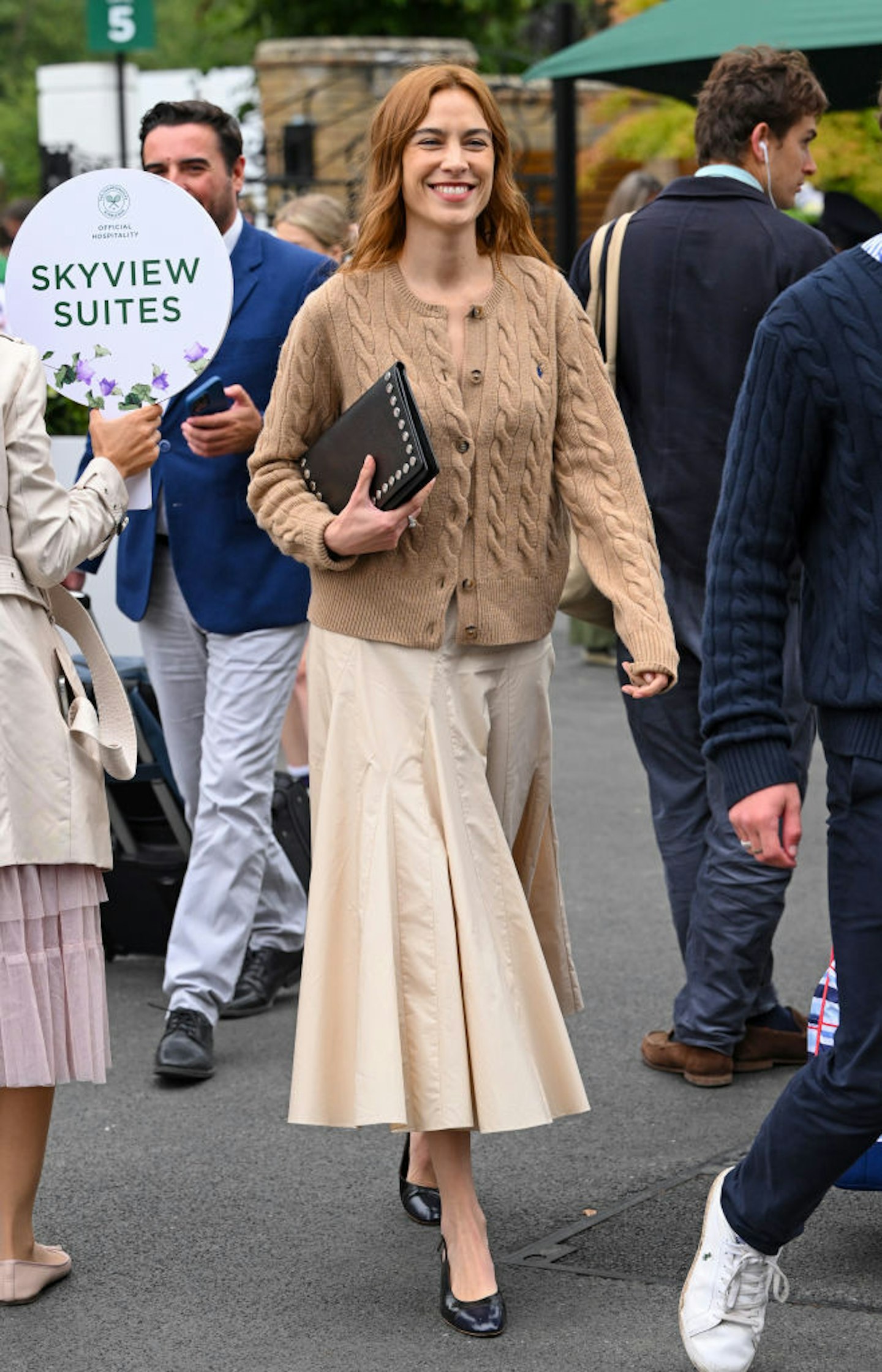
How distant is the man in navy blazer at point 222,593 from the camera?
5.29m

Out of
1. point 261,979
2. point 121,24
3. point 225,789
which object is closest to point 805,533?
point 225,789

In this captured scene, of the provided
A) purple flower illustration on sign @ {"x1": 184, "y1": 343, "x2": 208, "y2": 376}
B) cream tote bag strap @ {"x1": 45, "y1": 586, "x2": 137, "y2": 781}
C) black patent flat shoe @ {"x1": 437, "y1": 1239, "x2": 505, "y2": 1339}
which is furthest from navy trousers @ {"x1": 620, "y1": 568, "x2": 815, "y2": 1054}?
cream tote bag strap @ {"x1": 45, "y1": 586, "x2": 137, "y2": 781}

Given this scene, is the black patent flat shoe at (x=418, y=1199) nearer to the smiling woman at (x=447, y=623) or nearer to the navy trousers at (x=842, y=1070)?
the smiling woman at (x=447, y=623)

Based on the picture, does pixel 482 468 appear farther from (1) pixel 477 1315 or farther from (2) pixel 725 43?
(2) pixel 725 43

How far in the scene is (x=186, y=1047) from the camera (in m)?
5.21

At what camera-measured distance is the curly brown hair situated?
512cm

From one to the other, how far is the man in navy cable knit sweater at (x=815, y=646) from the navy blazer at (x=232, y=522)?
7.22 feet

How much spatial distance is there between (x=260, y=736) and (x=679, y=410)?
132cm

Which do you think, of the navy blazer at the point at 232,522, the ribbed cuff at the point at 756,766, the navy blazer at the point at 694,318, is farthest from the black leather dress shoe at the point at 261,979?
the ribbed cuff at the point at 756,766

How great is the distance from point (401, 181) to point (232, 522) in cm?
160

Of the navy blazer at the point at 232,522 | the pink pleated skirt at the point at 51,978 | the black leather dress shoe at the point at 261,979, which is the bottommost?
the black leather dress shoe at the point at 261,979

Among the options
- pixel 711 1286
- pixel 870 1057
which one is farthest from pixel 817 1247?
pixel 870 1057

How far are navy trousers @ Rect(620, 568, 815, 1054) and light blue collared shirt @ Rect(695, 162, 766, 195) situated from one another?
0.95 meters

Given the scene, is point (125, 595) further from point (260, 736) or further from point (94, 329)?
point (94, 329)
